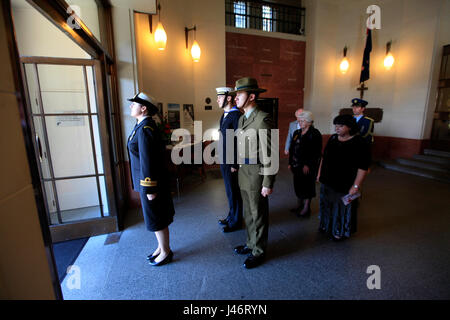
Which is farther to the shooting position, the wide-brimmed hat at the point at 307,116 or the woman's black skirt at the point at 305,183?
the woman's black skirt at the point at 305,183

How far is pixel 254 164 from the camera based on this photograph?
2031 millimetres

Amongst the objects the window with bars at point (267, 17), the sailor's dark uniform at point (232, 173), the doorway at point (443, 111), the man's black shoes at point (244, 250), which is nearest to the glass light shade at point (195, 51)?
the sailor's dark uniform at point (232, 173)

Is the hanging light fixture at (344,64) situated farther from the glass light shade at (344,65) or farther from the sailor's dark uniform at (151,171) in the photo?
the sailor's dark uniform at (151,171)

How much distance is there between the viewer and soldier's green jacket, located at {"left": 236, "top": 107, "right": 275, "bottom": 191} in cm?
190

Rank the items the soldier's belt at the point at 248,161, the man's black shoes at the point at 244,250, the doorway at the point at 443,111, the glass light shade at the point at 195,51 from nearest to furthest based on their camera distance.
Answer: the soldier's belt at the point at 248,161 → the man's black shoes at the point at 244,250 → the glass light shade at the point at 195,51 → the doorway at the point at 443,111

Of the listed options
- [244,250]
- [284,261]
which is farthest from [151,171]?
[284,261]

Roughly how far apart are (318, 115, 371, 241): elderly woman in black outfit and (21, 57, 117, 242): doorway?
2743 mm

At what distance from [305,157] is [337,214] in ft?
2.94

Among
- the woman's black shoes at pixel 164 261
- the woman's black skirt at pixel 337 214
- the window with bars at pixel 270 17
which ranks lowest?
the woman's black shoes at pixel 164 261

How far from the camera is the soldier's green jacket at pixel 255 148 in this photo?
1.90m

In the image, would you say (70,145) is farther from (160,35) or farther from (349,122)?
(349,122)

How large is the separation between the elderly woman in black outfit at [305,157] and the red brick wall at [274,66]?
12.9ft
